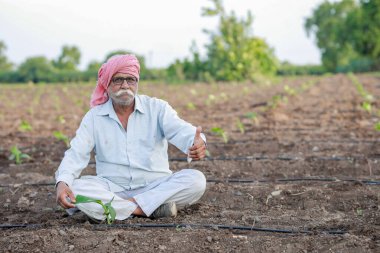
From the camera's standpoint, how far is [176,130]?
141 inches

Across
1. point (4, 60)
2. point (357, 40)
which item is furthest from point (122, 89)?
point (4, 60)

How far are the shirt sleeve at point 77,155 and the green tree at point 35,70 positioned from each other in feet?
116

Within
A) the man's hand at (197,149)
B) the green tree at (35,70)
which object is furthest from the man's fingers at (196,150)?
the green tree at (35,70)

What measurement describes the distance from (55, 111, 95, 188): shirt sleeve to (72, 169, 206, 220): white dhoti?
120mm

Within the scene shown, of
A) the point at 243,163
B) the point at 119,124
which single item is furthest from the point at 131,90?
the point at 243,163

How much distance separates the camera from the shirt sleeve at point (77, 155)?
3.42m

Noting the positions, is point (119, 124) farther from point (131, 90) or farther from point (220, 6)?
point (220, 6)

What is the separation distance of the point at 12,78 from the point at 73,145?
3823 cm

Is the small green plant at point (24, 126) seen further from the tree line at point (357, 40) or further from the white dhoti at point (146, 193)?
the tree line at point (357, 40)

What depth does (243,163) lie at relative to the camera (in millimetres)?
5352

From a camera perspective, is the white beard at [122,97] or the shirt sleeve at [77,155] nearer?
the shirt sleeve at [77,155]

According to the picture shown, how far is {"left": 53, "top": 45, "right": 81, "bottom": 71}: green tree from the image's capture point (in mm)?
52787

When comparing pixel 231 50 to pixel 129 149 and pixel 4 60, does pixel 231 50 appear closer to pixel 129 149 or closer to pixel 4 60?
pixel 129 149

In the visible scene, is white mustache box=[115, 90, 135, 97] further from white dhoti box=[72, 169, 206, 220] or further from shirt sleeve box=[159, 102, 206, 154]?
white dhoti box=[72, 169, 206, 220]
